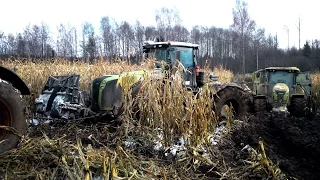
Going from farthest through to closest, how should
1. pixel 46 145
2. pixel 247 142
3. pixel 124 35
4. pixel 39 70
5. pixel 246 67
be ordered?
pixel 124 35
pixel 246 67
pixel 39 70
pixel 247 142
pixel 46 145

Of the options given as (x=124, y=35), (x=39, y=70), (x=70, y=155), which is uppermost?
(x=124, y=35)

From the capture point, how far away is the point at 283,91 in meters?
9.71

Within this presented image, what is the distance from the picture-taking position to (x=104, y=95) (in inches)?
292

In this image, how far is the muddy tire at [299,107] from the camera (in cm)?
957

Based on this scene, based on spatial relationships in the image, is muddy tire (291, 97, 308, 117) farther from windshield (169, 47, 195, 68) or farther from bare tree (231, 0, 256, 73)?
bare tree (231, 0, 256, 73)

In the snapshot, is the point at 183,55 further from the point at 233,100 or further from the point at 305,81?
the point at 305,81

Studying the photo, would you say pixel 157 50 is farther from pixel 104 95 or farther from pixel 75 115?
pixel 75 115

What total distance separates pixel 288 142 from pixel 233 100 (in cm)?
284

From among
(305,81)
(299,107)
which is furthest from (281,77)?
(299,107)

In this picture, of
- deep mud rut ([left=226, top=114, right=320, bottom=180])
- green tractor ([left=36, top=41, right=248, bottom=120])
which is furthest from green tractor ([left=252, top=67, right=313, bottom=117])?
green tractor ([left=36, top=41, right=248, bottom=120])

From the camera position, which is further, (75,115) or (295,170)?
(75,115)

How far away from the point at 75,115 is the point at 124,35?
43.8 metres

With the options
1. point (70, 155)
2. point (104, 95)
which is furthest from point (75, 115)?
point (70, 155)

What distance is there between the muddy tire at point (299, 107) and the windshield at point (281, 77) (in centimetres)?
128
